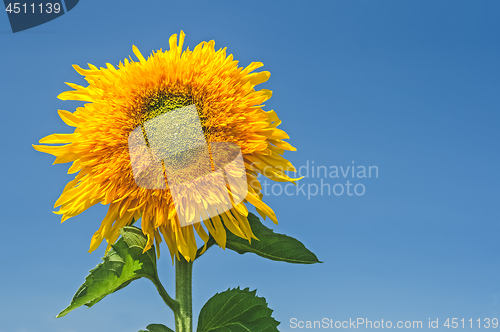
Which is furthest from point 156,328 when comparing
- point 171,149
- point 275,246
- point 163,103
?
point 163,103

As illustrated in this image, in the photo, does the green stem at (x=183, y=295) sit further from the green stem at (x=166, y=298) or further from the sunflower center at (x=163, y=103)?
the sunflower center at (x=163, y=103)

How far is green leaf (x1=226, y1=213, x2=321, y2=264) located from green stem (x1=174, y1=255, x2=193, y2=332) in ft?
1.27

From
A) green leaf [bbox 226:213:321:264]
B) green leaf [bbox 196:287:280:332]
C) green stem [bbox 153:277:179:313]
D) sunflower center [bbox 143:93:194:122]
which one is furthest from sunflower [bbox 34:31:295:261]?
green leaf [bbox 196:287:280:332]

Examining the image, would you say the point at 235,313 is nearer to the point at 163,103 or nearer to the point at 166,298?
the point at 166,298

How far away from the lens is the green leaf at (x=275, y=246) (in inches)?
134

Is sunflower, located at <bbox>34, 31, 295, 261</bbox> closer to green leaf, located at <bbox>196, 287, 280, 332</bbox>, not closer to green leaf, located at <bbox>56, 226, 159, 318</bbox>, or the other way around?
green leaf, located at <bbox>56, 226, 159, 318</bbox>

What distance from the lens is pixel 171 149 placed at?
3234mm

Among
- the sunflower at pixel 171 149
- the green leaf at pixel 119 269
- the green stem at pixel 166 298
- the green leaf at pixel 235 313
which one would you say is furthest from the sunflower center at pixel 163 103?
the green leaf at pixel 235 313

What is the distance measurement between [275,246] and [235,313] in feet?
2.10

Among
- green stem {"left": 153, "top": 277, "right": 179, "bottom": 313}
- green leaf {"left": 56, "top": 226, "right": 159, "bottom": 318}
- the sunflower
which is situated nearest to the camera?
green leaf {"left": 56, "top": 226, "right": 159, "bottom": 318}

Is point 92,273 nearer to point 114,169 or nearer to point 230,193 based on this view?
point 114,169

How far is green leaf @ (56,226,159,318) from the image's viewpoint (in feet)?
9.55

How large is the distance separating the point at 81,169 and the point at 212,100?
3.96ft

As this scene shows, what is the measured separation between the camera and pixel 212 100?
3.26 m
